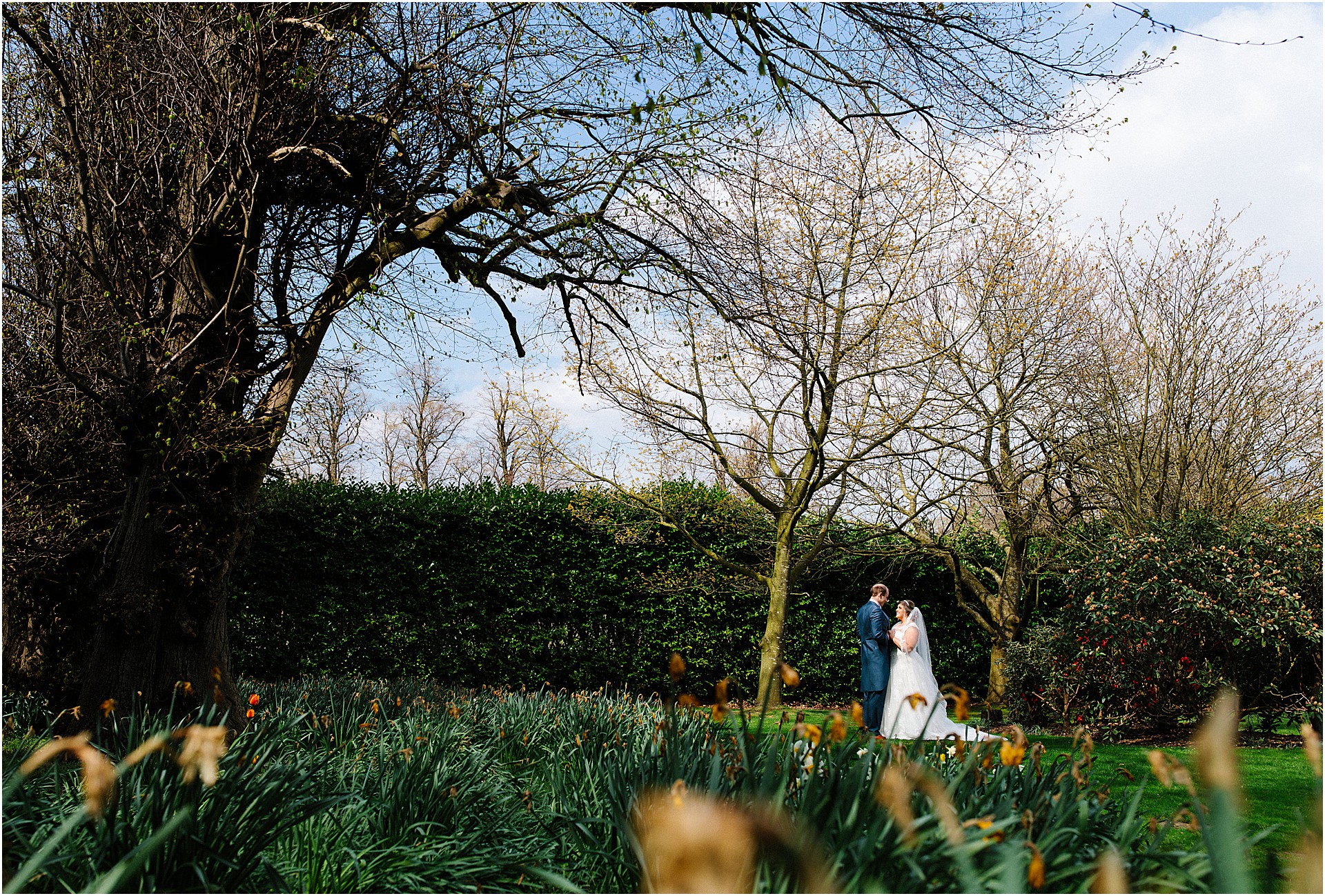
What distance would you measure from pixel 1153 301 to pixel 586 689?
27.2ft

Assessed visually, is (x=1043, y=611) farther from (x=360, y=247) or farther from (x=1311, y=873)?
(x=1311, y=873)

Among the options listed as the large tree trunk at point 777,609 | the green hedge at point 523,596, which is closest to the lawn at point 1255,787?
the large tree trunk at point 777,609

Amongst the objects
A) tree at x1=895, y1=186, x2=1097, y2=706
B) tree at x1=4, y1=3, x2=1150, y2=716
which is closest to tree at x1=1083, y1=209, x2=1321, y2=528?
tree at x1=895, y1=186, x2=1097, y2=706

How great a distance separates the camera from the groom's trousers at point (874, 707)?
883cm

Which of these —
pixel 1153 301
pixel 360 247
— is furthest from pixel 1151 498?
pixel 360 247

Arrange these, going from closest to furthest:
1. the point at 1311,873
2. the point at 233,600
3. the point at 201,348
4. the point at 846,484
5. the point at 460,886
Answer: the point at 1311,873
the point at 460,886
the point at 201,348
the point at 233,600
the point at 846,484

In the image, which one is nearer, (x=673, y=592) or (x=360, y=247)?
(x=360, y=247)

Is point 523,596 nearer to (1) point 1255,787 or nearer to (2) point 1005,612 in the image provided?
(2) point 1005,612

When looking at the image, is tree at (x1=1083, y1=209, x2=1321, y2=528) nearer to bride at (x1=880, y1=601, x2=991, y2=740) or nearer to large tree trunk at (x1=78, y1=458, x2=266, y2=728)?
bride at (x1=880, y1=601, x2=991, y2=740)

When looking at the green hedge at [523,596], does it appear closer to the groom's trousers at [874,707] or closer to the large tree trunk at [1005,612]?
the large tree trunk at [1005,612]

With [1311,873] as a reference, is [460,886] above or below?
below

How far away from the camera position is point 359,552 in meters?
10.0

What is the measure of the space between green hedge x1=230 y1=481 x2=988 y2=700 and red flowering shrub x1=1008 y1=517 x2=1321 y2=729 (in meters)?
Answer: 3.15

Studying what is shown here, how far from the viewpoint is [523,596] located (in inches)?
417
